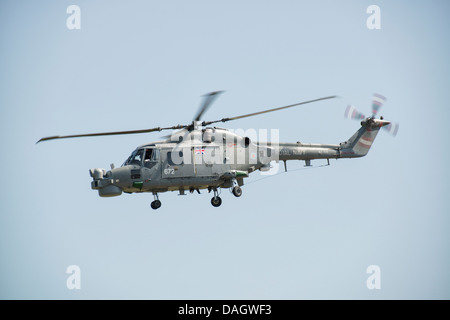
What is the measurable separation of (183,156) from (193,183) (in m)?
1.28

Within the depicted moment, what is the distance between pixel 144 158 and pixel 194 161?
7.29 feet

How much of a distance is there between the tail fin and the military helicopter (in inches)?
116

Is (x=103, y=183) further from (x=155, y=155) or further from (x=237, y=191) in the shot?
(x=237, y=191)

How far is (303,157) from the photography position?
34812 millimetres

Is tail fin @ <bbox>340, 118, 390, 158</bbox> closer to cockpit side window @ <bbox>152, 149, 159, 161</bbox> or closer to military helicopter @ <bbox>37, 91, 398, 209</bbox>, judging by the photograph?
military helicopter @ <bbox>37, 91, 398, 209</bbox>

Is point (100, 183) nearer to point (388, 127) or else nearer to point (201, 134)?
point (201, 134)

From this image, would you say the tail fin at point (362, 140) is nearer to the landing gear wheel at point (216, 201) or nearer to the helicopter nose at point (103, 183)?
the landing gear wheel at point (216, 201)

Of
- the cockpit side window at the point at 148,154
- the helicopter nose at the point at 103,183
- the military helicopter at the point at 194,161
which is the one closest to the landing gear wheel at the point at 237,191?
the military helicopter at the point at 194,161

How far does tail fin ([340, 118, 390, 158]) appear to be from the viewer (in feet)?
119

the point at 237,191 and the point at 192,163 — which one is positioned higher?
the point at 192,163

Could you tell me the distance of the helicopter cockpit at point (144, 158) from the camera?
3156cm

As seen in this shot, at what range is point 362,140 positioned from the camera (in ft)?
121

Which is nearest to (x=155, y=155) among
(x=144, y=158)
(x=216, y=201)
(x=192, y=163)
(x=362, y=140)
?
(x=144, y=158)

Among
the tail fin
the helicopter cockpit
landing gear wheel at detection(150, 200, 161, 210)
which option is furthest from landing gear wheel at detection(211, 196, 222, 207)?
the tail fin
